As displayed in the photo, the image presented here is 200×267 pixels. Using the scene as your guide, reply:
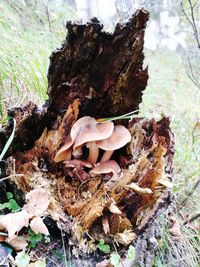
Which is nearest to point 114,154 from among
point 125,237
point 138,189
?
point 138,189

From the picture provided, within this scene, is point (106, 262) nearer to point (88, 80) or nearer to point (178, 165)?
point (88, 80)

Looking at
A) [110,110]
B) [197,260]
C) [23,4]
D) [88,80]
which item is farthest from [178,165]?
[23,4]

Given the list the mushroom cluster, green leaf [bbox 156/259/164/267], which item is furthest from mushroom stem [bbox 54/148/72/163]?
green leaf [bbox 156/259/164/267]

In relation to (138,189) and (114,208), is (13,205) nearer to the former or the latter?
(114,208)

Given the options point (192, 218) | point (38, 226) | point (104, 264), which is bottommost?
point (192, 218)

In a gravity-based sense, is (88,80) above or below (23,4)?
below

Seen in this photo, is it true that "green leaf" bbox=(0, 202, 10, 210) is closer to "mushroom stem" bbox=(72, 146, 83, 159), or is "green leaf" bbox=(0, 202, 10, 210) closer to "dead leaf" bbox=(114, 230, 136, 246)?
"mushroom stem" bbox=(72, 146, 83, 159)
